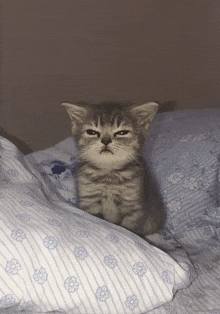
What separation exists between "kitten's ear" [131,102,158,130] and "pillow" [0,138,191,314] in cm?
60

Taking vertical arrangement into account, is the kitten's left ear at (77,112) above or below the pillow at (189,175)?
above

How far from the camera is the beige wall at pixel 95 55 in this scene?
2.11 meters

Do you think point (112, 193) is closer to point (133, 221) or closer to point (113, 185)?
point (113, 185)

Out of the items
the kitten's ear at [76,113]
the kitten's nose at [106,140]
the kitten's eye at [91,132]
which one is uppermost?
the kitten's ear at [76,113]

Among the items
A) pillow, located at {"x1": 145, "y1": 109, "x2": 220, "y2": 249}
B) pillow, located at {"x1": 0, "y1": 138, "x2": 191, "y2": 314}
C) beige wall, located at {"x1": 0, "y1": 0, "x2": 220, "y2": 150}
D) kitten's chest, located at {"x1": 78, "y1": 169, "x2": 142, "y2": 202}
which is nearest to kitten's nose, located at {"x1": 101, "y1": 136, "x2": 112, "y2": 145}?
kitten's chest, located at {"x1": 78, "y1": 169, "x2": 142, "y2": 202}

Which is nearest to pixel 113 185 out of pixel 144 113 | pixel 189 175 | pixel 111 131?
pixel 111 131

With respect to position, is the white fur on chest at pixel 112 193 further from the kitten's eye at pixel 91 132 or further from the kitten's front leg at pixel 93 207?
the kitten's eye at pixel 91 132

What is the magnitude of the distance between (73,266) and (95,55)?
1597 mm

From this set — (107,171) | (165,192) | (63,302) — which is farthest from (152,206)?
(63,302)

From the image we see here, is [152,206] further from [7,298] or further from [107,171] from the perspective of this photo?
[7,298]

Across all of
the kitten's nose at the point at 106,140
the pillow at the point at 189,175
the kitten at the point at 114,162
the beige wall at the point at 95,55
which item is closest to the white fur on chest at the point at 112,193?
the kitten at the point at 114,162

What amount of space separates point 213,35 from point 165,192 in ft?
3.75

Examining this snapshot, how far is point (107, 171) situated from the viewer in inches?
62.2

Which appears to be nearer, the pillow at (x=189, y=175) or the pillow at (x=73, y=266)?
the pillow at (x=73, y=266)
